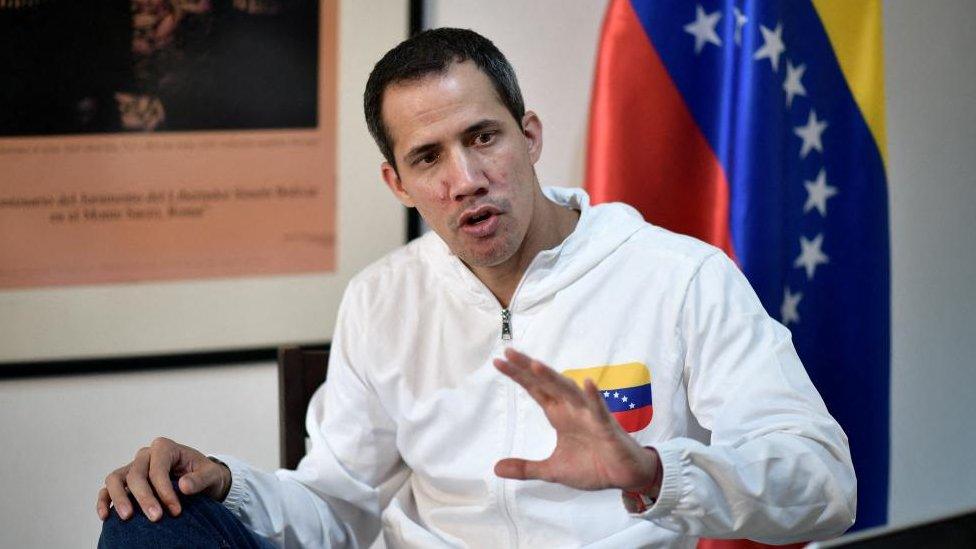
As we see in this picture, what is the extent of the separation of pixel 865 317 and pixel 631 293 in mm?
787

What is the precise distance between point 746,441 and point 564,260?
1.55ft

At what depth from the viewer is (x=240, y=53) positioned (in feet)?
7.11

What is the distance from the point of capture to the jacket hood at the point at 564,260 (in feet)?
5.66

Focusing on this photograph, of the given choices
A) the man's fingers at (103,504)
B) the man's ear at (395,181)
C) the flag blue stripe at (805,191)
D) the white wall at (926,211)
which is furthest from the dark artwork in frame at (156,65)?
the man's fingers at (103,504)

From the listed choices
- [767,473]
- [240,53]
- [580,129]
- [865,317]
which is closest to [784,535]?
[767,473]

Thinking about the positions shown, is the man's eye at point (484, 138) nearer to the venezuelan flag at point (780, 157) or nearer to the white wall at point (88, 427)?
the venezuelan flag at point (780, 157)

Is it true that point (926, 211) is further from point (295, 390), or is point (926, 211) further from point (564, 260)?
point (295, 390)

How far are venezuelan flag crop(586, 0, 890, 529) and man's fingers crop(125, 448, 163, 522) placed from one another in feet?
3.41

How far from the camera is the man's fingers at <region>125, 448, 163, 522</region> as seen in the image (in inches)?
58.1

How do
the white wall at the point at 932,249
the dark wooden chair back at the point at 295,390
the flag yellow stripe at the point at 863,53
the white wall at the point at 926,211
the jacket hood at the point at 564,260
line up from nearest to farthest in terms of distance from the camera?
the jacket hood at the point at 564,260 < the dark wooden chair back at the point at 295,390 < the flag yellow stripe at the point at 863,53 < the white wall at the point at 926,211 < the white wall at the point at 932,249

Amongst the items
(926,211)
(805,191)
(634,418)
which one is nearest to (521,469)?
(634,418)

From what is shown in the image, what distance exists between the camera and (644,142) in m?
2.16

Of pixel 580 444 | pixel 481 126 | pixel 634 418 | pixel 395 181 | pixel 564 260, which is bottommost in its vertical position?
pixel 634 418

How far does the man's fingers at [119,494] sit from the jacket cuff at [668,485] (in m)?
0.72
